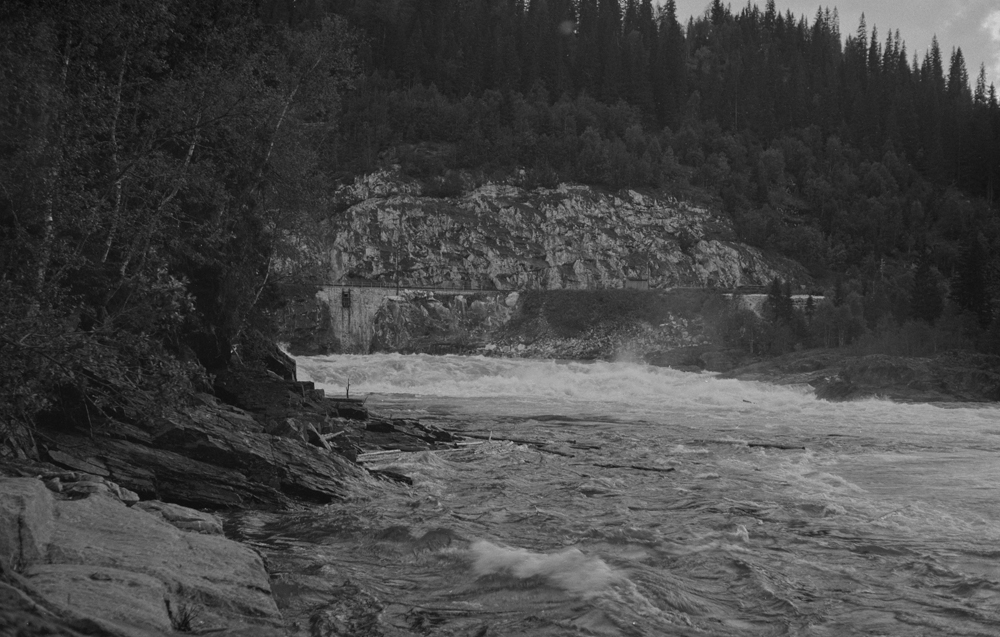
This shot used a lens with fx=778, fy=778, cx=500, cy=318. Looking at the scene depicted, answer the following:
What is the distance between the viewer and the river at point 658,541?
6.83m

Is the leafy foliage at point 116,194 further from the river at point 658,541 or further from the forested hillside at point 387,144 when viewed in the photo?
the river at point 658,541

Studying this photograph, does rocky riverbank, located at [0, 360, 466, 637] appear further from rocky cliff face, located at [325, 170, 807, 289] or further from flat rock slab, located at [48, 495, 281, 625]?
rocky cliff face, located at [325, 170, 807, 289]

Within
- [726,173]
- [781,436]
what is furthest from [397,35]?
[781,436]

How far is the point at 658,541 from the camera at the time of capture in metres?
9.41

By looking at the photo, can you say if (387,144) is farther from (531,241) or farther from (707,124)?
(707,124)

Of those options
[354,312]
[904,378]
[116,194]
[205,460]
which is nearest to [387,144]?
[354,312]

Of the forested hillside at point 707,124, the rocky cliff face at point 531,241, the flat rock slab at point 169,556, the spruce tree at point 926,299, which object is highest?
the forested hillside at point 707,124

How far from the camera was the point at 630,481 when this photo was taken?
13711 millimetres

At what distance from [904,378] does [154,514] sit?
35.4m

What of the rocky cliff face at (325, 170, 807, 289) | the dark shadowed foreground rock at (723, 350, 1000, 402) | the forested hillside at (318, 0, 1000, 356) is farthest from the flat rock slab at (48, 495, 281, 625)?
the rocky cliff face at (325, 170, 807, 289)

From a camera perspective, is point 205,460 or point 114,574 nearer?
point 114,574

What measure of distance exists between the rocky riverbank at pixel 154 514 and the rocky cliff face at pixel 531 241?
58.6 metres

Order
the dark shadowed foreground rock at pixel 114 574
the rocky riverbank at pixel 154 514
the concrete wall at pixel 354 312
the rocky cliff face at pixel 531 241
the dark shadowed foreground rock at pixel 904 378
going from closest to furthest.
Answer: the dark shadowed foreground rock at pixel 114 574, the rocky riverbank at pixel 154 514, the dark shadowed foreground rock at pixel 904 378, the concrete wall at pixel 354 312, the rocky cliff face at pixel 531 241

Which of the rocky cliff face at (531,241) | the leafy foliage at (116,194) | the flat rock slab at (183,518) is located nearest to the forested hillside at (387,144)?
the leafy foliage at (116,194)
